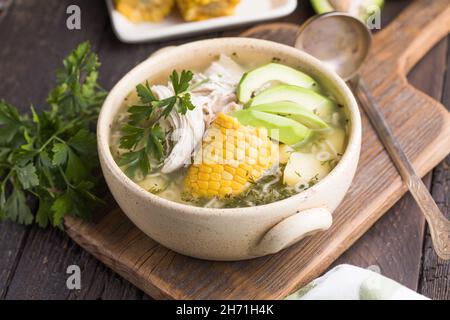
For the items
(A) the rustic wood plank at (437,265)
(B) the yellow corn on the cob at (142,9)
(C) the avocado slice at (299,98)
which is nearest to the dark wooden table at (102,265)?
(A) the rustic wood plank at (437,265)

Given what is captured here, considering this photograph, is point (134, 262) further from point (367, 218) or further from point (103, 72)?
point (103, 72)

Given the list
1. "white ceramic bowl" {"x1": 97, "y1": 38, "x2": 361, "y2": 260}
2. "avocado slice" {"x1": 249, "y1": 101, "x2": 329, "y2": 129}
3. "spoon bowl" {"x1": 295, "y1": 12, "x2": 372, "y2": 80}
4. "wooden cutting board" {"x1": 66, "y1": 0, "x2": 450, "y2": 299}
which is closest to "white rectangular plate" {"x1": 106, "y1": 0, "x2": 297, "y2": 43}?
"spoon bowl" {"x1": 295, "y1": 12, "x2": 372, "y2": 80}

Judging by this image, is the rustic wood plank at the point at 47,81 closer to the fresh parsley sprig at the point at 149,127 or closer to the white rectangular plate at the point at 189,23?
the white rectangular plate at the point at 189,23

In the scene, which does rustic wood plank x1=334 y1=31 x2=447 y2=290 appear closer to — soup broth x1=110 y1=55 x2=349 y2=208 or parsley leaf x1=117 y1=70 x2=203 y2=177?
soup broth x1=110 y1=55 x2=349 y2=208

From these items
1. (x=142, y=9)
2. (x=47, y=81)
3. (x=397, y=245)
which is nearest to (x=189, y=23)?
(x=142, y=9)

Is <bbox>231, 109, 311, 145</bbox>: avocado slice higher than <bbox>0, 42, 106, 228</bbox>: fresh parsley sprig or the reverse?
higher
